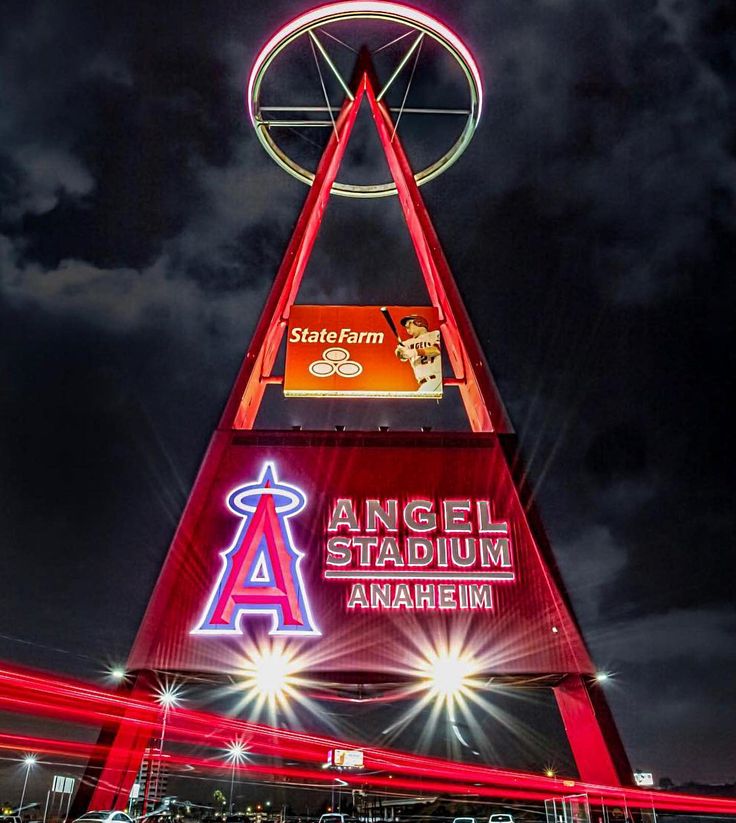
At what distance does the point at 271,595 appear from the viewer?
Answer: 14680mm

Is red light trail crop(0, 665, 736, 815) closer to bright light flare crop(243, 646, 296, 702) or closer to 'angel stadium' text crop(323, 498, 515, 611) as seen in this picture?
bright light flare crop(243, 646, 296, 702)

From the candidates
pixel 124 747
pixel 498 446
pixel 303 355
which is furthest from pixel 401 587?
pixel 303 355

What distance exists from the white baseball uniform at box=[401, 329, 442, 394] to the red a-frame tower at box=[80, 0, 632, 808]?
791 millimetres

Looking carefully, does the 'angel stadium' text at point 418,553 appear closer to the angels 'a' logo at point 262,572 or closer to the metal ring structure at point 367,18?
the angels 'a' logo at point 262,572

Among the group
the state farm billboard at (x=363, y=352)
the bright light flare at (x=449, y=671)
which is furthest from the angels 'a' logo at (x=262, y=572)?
the state farm billboard at (x=363, y=352)

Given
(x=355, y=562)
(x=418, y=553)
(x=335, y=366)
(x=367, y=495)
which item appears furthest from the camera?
(x=335, y=366)

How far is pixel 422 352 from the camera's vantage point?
20000 millimetres

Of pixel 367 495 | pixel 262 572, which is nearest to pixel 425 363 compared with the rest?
pixel 367 495

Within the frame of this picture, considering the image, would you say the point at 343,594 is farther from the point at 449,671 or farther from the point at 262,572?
the point at 449,671

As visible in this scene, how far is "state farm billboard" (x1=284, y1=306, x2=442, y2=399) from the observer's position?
1941 centimetres

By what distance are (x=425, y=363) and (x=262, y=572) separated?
7.76m

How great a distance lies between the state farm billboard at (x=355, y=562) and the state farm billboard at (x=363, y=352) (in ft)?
8.64

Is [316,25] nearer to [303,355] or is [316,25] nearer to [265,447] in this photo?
[303,355]

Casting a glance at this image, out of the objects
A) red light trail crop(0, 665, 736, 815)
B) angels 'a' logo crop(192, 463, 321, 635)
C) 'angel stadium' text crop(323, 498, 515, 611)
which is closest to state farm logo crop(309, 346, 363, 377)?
angels 'a' logo crop(192, 463, 321, 635)
